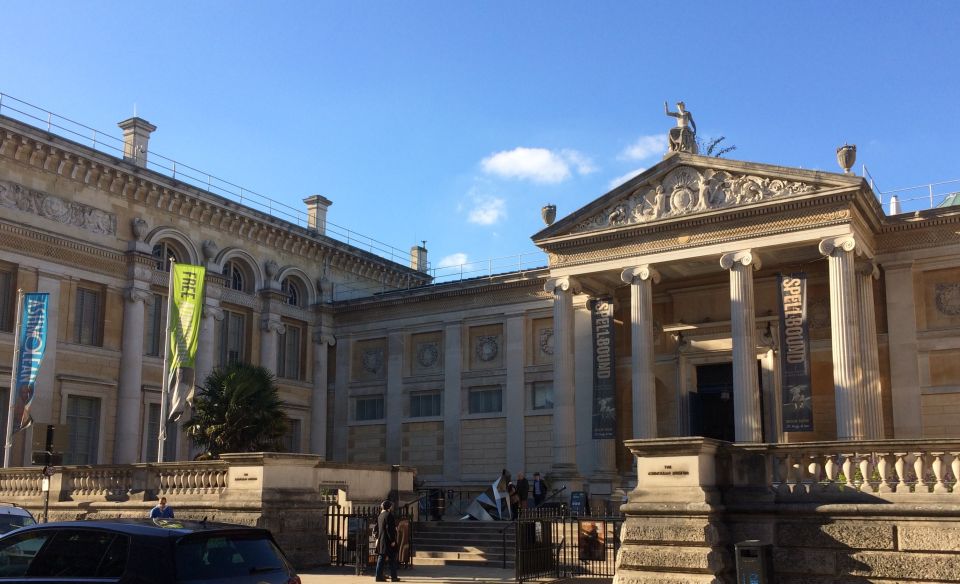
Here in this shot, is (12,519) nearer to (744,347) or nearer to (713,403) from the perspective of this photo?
(744,347)

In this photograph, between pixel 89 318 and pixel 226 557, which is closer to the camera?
pixel 226 557

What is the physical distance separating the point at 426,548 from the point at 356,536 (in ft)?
14.7

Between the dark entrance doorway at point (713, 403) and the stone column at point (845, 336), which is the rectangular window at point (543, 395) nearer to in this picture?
the dark entrance doorway at point (713, 403)

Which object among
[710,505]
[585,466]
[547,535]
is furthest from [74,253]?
[710,505]

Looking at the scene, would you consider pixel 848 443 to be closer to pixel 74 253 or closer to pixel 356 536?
pixel 356 536

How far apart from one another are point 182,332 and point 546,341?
47.2 feet

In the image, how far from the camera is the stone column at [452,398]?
37219 mm

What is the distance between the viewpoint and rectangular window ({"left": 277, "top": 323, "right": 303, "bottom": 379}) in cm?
3978

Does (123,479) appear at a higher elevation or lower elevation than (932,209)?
lower

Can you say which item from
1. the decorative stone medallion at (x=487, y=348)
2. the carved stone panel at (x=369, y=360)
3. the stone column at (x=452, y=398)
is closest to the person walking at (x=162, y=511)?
the stone column at (x=452, y=398)

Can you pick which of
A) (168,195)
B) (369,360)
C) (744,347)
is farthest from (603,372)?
(168,195)

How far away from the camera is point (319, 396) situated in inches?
1602

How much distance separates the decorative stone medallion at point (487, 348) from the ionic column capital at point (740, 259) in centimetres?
1107

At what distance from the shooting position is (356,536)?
20016mm
